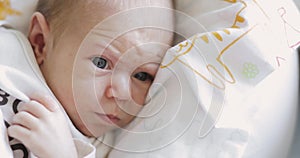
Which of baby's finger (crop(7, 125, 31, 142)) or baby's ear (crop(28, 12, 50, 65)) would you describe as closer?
baby's finger (crop(7, 125, 31, 142))

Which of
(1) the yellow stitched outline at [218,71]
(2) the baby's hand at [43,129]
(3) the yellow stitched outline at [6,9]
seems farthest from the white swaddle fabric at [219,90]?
(3) the yellow stitched outline at [6,9]

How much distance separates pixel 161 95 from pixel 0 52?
297 mm

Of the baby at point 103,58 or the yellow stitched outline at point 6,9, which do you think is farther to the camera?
the yellow stitched outline at point 6,9

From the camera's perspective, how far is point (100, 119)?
948mm

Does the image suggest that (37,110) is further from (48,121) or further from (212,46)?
(212,46)

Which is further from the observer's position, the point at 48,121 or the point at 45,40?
the point at 45,40

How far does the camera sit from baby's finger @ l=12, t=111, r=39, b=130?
2.85 feet

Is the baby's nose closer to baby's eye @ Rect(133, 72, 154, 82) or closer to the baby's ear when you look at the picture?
baby's eye @ Rect(133, 72, 154, 82)

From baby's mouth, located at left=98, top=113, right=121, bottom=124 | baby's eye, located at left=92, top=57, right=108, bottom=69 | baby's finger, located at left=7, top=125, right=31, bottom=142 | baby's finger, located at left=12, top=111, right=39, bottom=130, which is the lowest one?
baby's finger, located at left=7, top=125, right=31, bottom=142

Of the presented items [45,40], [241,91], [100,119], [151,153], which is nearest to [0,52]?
[45,40]

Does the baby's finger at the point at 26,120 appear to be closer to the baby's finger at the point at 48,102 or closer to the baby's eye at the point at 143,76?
the baby's finger at the point at 48,102

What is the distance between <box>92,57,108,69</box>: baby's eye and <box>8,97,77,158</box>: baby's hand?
10 cm

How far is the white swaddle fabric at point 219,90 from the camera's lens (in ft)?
3.03

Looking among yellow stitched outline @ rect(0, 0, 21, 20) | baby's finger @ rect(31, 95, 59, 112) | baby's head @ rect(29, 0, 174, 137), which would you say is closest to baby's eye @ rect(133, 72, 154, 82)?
baby's head @ rect(29, 0, 174, 137)
